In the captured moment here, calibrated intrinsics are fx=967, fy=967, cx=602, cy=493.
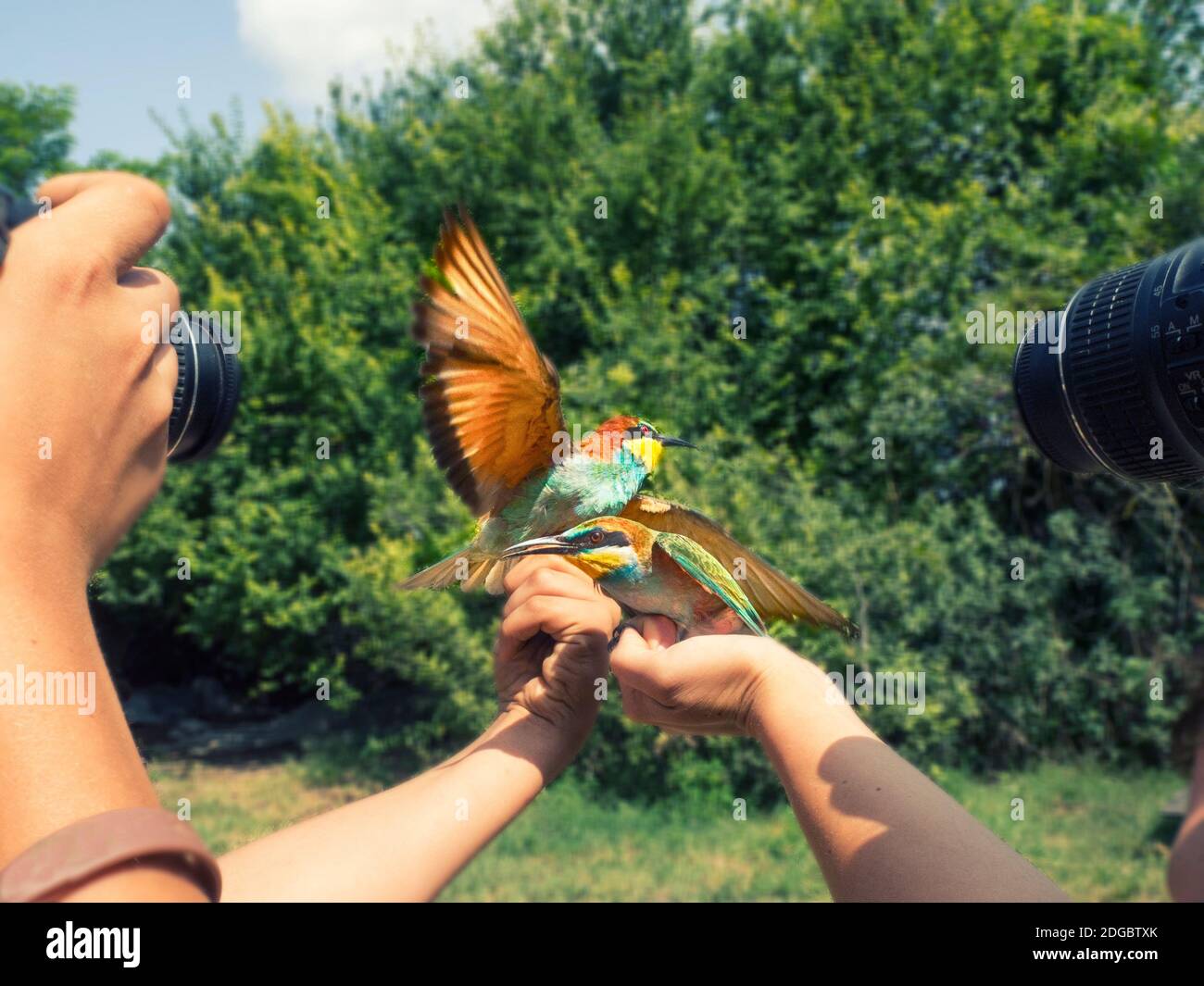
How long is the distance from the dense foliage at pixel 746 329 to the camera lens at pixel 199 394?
625cm

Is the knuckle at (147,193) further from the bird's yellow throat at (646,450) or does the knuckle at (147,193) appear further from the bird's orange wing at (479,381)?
the bird's yellow throat at (646,450)

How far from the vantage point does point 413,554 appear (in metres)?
9.23

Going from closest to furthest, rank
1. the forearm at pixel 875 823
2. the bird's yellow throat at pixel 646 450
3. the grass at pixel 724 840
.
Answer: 1. the forearm at pixel 875 823
2. the bird's yellow throat at pixel 646 450
3. the grass at pixel 724 840

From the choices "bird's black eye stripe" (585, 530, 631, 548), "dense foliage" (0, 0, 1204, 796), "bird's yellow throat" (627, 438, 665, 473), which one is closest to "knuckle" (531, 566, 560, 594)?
"bird's black eye stripe" (585, 530, 631, 548)

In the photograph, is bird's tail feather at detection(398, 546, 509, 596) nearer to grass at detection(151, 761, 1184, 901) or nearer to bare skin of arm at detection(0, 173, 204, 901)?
bare skin of arm at detection(0, 173, 204, 901)

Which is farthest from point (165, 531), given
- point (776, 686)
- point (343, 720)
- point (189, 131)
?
point (776, 686)

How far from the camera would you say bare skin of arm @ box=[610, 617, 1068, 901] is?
49.4 inches

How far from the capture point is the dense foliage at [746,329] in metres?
8.78

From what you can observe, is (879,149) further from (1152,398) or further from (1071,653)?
(1152,398)

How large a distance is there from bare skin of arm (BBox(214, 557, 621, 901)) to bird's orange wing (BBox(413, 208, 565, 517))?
60cm

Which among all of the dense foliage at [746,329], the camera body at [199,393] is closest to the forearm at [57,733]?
the camera body at [199,393]

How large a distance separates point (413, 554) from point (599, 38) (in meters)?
8.56

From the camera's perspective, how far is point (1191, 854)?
104 cm

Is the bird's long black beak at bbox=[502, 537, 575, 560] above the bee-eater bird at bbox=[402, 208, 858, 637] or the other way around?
the other way around
